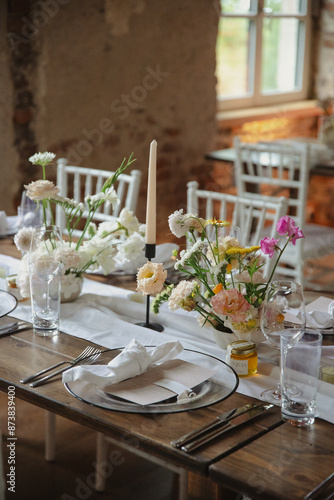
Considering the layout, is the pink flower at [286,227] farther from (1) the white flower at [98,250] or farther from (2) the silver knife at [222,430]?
(1) the white flower at [98,250]

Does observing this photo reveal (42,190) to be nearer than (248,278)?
No

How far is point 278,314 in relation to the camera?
128 cm

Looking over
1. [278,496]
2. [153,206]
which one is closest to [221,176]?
[153,206]

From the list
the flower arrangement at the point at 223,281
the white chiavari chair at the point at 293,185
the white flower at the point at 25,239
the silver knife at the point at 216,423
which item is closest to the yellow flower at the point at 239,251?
the flower arrangement at the point at 223,281

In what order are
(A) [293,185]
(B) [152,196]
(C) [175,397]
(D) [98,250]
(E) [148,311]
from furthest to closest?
(A) [293,185], (D) [98,250], (E) [148,311], (B) [152,196], (C) [175,397]

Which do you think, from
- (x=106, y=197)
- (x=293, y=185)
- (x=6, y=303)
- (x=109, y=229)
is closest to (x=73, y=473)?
(x=6, y=303)

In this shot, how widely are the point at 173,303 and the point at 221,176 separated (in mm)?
3221

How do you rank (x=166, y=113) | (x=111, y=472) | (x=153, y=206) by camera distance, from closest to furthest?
(x=153, y=206) < (x=111, y=472) < (x=166, y=113)

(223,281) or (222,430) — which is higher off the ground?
(223,281)

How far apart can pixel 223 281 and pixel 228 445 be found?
42 centimetres

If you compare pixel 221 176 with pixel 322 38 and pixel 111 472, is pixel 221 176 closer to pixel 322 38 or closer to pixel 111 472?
pixel 322 38

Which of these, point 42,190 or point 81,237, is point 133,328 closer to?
point 81,237

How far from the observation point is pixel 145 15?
368 cm

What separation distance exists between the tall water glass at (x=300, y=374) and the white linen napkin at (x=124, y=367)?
0.89 ft
